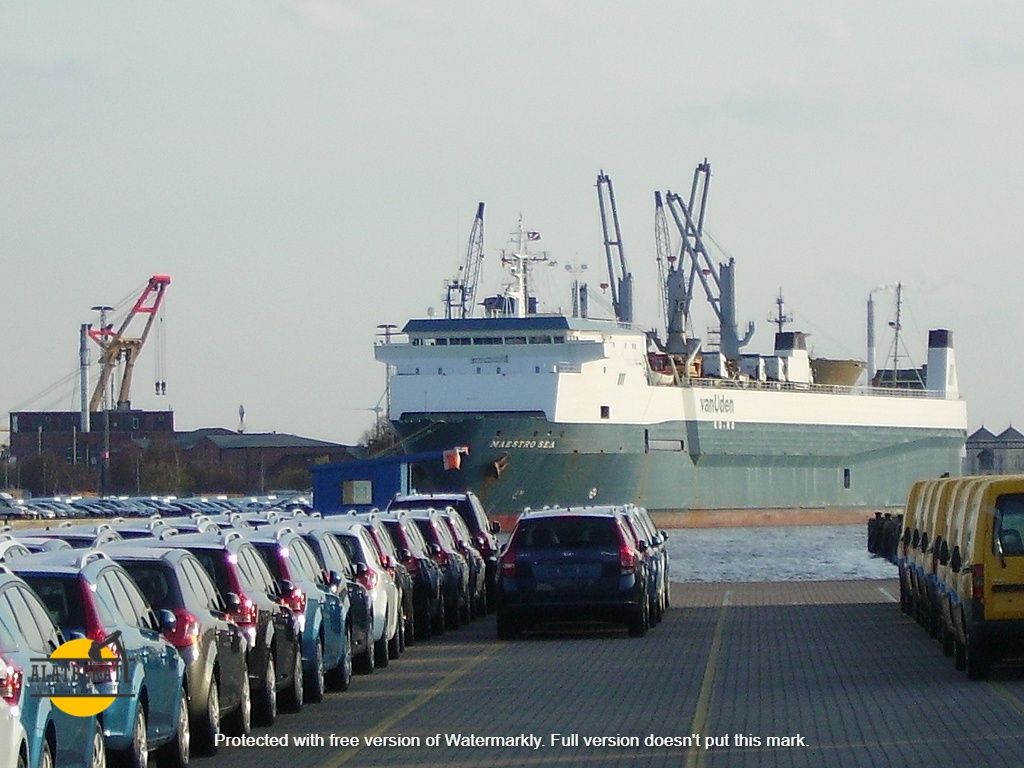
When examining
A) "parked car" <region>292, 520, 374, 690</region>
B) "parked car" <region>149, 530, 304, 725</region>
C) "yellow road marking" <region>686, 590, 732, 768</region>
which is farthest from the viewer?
"parked car" <region>292, 520, 374, 690</region>

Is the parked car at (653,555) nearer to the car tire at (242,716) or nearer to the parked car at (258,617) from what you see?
the parked car at (258,617)

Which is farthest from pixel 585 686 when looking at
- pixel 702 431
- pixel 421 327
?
pixel 702 431

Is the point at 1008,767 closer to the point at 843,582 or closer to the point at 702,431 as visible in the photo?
the point at 843,582

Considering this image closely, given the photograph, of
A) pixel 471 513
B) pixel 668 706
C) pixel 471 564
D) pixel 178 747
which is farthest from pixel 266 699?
pixel 471 513

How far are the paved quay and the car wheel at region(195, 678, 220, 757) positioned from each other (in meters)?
0.09

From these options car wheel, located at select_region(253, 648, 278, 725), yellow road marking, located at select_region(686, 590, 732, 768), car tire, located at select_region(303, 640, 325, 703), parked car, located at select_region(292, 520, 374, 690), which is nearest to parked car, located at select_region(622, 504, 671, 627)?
yellow road marking, located at select_region(686, 590, 732, 768)

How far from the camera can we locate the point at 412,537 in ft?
82.6

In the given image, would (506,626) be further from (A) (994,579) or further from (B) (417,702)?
(A) (994,579)

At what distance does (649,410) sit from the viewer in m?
85.2

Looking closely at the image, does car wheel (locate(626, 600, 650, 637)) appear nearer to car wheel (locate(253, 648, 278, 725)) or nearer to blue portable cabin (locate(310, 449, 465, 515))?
car wheel (locate(253, 648, 278, 725))

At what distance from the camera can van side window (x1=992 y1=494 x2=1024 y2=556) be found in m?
17.0

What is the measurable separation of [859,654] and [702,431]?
2705 inches

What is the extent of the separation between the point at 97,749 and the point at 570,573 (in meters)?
13.0

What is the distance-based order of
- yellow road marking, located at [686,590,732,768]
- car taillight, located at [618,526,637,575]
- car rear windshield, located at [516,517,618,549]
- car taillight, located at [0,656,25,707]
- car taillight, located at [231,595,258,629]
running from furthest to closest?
car rear windshield, located at [516,517,618,549] < car taillight, located at [618,526,637,575] < car taillight, located at [231,595,258,629] < yellow road marking, located at [686,590,732,768] < car taillight, located at [0,656,25,707]
